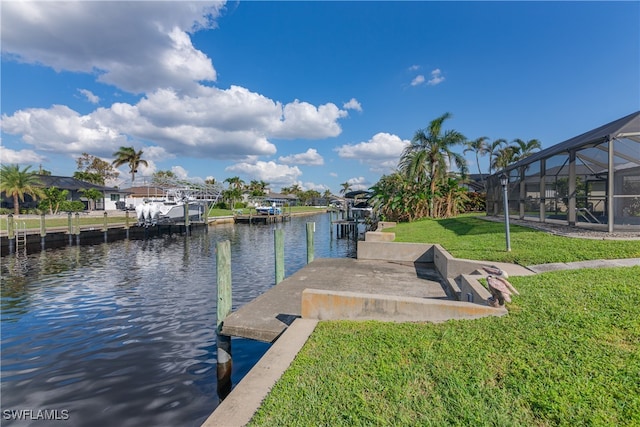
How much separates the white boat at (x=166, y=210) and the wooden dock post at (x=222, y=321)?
28023 mm

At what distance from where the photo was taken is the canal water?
5547 mm

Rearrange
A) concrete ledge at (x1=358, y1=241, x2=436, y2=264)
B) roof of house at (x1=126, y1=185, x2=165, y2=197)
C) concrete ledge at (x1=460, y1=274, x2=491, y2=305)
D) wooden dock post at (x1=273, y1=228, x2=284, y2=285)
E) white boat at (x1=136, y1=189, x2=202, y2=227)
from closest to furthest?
concrete ledge at (x1=460, y1=274, x2=491, y2=305), wooden dock post at (x1=273, y1=228, x2=284, y2=285), concrete ledge at (x1=358, y1=241, x2=436, y2=264), white boat at (x1=136, y1=189, x2=202, y2=227), roof of house at (x1=126, y1=185, x2=165, y2=197)

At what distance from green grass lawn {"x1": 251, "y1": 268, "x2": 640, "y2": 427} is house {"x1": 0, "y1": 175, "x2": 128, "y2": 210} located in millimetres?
53910

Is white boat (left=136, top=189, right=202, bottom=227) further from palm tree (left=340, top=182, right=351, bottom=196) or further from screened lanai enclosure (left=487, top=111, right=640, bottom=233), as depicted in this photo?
palm tree (left=340, top=182, right=351, bottom=196)

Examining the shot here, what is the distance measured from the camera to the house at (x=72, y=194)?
150 ft

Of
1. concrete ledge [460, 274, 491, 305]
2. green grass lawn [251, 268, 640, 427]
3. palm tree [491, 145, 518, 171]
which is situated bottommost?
green grass lawn [251, 268, 640, 427]

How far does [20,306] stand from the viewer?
1054 centimetres

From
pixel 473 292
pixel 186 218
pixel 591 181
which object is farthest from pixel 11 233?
pixel 591 181

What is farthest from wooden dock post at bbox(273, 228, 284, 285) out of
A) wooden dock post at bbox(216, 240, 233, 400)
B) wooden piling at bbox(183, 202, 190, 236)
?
wooden piling at bbox(183, 202, 190, 236)

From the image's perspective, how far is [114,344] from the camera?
7824mm

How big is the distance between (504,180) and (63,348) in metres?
11.9

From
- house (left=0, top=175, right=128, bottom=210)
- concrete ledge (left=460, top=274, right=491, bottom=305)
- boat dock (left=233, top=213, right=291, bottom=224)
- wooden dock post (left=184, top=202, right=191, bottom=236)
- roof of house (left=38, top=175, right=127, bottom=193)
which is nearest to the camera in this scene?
concrete ledge (left=460, top=274, right=491, bottom=305)

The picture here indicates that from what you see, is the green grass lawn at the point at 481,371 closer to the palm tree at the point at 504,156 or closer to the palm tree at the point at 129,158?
the palm tree at the point at 504,156

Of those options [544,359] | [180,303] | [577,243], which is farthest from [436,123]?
[544,359]
